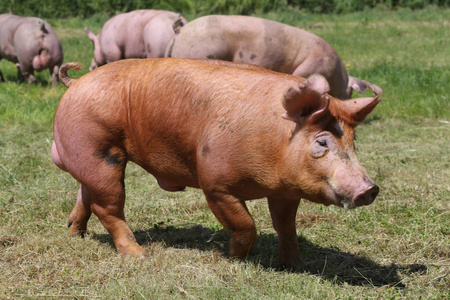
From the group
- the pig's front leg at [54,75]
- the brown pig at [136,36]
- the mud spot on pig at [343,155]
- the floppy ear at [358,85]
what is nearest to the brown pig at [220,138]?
the mud spot on pig at [343,155]

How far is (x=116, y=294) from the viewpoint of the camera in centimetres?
325

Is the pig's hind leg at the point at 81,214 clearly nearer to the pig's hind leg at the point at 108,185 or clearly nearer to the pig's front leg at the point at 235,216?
the pig's hind leg at the point at 108,185

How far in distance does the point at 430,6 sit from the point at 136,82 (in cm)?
2189

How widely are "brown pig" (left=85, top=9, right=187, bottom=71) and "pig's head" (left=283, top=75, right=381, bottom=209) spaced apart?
6.65 m

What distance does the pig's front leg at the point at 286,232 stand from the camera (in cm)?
372

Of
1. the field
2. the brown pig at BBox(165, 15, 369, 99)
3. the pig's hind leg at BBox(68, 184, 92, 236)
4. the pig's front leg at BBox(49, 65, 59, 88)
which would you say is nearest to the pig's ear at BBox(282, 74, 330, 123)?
the field

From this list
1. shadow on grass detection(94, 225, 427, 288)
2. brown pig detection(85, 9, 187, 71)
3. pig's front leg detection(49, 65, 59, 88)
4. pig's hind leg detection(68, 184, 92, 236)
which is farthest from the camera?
pig's front leg detection(49, 65, 59, 88)

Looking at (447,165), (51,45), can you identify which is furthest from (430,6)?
(447,165)

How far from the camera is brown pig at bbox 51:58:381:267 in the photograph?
122 inches

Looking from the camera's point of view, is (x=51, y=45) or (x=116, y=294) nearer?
(x=116, y=294)

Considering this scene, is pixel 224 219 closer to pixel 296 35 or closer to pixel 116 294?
pixel 116 294

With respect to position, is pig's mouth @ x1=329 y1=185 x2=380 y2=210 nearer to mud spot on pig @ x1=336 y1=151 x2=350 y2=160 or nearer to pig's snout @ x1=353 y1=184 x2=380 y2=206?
pig's snout @ x1=353 y1=184 x2=380 y2=206

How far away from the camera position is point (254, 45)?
722 centimetres

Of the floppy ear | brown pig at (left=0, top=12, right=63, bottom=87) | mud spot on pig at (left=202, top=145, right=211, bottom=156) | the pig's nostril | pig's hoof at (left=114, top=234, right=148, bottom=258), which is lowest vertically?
brown pig at (left=0, top=12, right=63, bottom=87)
